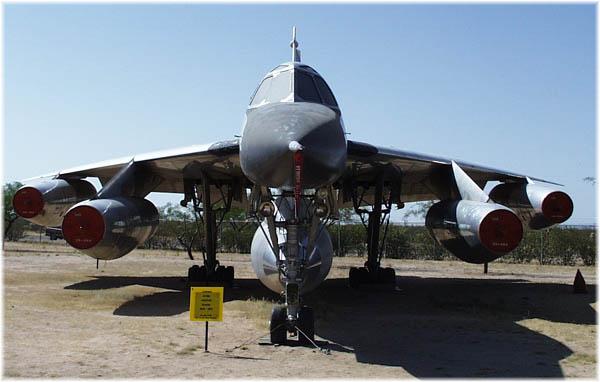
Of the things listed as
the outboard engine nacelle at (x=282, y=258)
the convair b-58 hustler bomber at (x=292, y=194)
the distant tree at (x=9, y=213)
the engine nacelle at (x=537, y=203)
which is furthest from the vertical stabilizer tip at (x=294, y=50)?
the distant tree at (x=9, y=213)

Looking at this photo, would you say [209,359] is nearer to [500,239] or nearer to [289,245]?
[289,245]

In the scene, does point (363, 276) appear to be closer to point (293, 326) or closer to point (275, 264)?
point (275, 264)

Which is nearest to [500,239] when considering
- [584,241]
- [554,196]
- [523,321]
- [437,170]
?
[523,321]

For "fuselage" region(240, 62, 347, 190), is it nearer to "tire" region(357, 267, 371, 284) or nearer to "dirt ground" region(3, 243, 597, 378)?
"dirt ground" region(3, 243, 597, 378)

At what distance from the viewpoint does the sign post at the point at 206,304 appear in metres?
7.72

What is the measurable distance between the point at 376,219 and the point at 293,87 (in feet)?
21.5

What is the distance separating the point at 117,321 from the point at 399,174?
24.9ft

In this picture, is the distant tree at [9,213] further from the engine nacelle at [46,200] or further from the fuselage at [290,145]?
the fuselage at [290,145]

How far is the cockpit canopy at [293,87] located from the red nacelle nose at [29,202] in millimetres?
6688

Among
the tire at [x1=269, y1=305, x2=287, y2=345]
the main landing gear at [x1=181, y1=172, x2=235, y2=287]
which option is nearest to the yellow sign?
the tire at [x1=269, y1=305, x2=287, y2=345]

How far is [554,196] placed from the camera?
12500 millimetres

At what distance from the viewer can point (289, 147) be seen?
657cm

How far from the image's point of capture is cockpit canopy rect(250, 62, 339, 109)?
29.1ft

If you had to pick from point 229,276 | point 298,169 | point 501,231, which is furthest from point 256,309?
point 298,169
